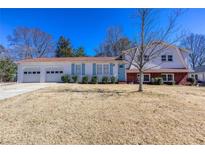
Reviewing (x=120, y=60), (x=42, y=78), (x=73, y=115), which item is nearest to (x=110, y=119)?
(x=73, y=115)

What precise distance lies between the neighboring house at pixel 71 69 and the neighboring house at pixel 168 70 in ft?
4.48

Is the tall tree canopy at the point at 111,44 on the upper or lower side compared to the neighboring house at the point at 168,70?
upper

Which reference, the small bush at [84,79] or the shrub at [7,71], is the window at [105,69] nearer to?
the small bush at [84,79]

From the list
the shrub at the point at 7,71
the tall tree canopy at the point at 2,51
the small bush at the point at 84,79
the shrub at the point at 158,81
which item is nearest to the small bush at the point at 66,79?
the small bush at the point at 84,79

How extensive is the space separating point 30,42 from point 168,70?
97.2ft

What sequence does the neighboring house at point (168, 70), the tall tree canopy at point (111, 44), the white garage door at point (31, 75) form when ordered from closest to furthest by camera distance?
the neighboring house at point (168, 70) < the white garage door at point (31, 75) < the tall tree canopy at point (111, 44)

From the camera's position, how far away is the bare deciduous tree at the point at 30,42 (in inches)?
1388

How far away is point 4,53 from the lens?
32125 millimetres

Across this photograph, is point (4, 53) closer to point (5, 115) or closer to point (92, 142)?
point (5, 115)

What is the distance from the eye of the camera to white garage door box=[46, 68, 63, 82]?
21873 mm
